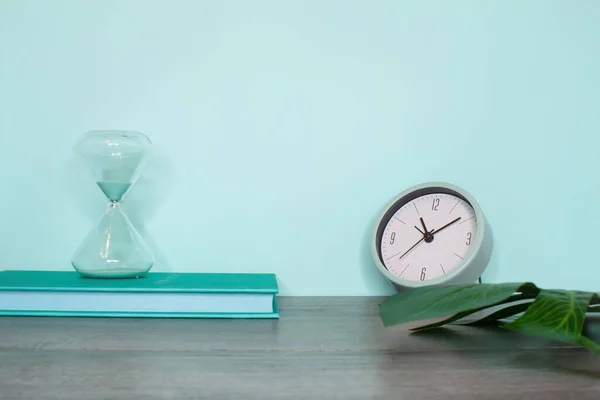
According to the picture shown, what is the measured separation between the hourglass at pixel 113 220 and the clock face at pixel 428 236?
0.41 metres

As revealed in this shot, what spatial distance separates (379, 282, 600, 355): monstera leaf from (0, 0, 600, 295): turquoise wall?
40cm

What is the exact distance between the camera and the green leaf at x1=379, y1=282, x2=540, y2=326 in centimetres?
61

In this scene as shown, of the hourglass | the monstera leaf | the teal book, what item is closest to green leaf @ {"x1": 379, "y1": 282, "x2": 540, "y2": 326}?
the monstera leaf

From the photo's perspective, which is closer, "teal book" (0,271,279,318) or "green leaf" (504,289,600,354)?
"green leaf" (504,289,600,354)

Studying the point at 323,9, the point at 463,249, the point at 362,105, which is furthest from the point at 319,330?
the point at 323,9

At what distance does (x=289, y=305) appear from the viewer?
0.97m

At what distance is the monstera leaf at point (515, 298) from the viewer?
0.56m

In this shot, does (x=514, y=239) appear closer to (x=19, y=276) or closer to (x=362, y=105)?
(x=362, y=105)

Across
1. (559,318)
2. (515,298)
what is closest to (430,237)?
(515,298)

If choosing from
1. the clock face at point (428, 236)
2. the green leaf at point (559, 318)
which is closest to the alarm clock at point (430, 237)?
Answer: the clock face at point (428, 236)

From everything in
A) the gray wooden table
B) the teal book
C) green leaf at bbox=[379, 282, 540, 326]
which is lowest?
the teal book

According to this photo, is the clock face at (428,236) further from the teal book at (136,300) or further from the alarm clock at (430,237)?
the teal book at (136,300)

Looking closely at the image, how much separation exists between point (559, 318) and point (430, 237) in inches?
17.5

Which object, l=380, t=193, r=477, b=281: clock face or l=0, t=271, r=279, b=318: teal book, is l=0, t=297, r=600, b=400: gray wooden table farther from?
l=380, t=193, r=477, b=281: clock face
